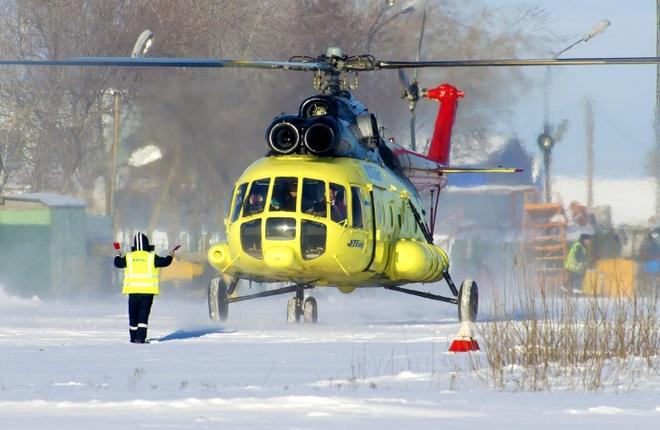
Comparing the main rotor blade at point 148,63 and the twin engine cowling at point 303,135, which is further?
the twin engine cowling at point 303,135

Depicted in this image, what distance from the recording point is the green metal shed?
43469mm

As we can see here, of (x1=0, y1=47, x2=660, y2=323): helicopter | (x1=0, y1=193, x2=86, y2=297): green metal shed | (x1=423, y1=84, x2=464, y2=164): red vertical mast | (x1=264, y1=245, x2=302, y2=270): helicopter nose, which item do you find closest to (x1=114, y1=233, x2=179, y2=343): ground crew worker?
(x1=264, y1=245, x2=302, y2=270): helicopter nose

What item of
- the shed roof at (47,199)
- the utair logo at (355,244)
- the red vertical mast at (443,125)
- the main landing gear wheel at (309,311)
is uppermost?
the red vertical mast at (443,125)

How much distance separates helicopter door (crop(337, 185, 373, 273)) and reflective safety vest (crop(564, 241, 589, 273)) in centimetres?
2463

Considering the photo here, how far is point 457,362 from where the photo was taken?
58.7ft

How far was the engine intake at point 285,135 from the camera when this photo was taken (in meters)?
24.8

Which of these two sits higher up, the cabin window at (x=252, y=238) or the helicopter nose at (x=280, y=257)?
the cabin window at (x=252, y=238)

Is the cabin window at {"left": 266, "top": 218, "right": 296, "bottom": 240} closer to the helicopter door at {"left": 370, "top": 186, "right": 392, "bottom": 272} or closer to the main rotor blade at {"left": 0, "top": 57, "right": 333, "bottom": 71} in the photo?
the helicopter door at {"left": 370, "top": 186, "right": 392, "bottom": 272}

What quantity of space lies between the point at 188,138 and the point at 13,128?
10449 millimetres

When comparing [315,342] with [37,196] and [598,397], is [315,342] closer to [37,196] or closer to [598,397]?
[598,397]

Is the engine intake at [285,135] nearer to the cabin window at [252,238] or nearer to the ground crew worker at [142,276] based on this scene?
the cabin window at [252,238]

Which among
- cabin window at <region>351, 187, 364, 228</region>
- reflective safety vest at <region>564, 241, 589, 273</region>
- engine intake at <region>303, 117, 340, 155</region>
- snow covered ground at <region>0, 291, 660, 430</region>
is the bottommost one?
snow covered ground at <region>0, 291, 660, 430</region>

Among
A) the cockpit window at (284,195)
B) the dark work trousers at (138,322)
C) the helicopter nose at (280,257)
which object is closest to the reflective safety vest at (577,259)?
the cockpit window at (284,195)

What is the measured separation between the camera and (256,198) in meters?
24.2
